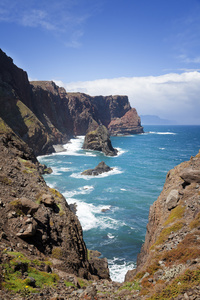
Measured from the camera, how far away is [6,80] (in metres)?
116

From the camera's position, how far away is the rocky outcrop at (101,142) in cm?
12338

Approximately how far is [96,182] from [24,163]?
149ft

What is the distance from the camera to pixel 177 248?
1428 cm

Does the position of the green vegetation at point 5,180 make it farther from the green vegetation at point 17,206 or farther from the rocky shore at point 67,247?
the green vegetation at point 17,206

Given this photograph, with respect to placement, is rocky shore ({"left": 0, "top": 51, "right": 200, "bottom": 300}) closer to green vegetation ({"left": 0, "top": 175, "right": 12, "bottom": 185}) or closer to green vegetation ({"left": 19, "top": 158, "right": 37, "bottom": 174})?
green vegetation ({"left": 0, "top": 175, "right": 12, "bottom": 185})

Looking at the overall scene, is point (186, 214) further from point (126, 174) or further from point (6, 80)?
point (6, 80)

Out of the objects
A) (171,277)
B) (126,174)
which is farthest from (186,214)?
(126,174)

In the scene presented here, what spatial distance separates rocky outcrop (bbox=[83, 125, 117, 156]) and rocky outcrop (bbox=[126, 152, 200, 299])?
9726cm

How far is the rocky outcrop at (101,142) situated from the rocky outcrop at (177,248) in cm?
9726

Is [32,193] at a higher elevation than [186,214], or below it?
higher

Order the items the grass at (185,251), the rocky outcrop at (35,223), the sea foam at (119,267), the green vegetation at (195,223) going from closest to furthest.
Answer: the grass at (185,251), the rocky outcrop at (35,223), the green vegetation at (195,223), the sea foam at (119,267)

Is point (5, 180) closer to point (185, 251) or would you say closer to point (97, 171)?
point (185, 251)

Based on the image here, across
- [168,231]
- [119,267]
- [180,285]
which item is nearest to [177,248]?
[168,231]

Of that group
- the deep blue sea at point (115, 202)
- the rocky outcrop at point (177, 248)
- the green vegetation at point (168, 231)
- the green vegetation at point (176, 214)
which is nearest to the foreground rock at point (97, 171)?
the deep blue sea at point (115, 202)
